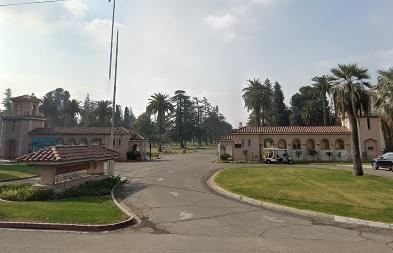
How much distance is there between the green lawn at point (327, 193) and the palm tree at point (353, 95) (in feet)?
10.6

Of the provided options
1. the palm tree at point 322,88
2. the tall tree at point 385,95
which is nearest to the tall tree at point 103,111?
the palm tree at point 322,88

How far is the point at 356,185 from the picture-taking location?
20672mm

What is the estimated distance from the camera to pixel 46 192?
52.7 feet

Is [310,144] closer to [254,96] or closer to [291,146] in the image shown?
[291,146]

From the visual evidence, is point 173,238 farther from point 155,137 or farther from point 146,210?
point 155,137

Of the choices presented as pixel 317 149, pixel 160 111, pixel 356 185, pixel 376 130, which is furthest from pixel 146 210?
pixel 160 111

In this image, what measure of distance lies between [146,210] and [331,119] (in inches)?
2973

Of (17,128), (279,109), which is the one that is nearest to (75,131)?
(17,128)

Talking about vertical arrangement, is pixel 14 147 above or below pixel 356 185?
A: above

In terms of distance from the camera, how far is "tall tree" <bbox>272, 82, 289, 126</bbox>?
85306 mm

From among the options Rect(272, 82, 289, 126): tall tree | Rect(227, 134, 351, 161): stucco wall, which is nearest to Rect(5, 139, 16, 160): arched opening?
Rect(227, 134, 351, 161): stucco wall

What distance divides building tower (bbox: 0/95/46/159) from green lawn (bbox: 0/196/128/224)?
40.1 meters

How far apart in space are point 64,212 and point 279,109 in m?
80.0

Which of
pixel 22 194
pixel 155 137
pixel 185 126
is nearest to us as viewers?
pixel 22 194
